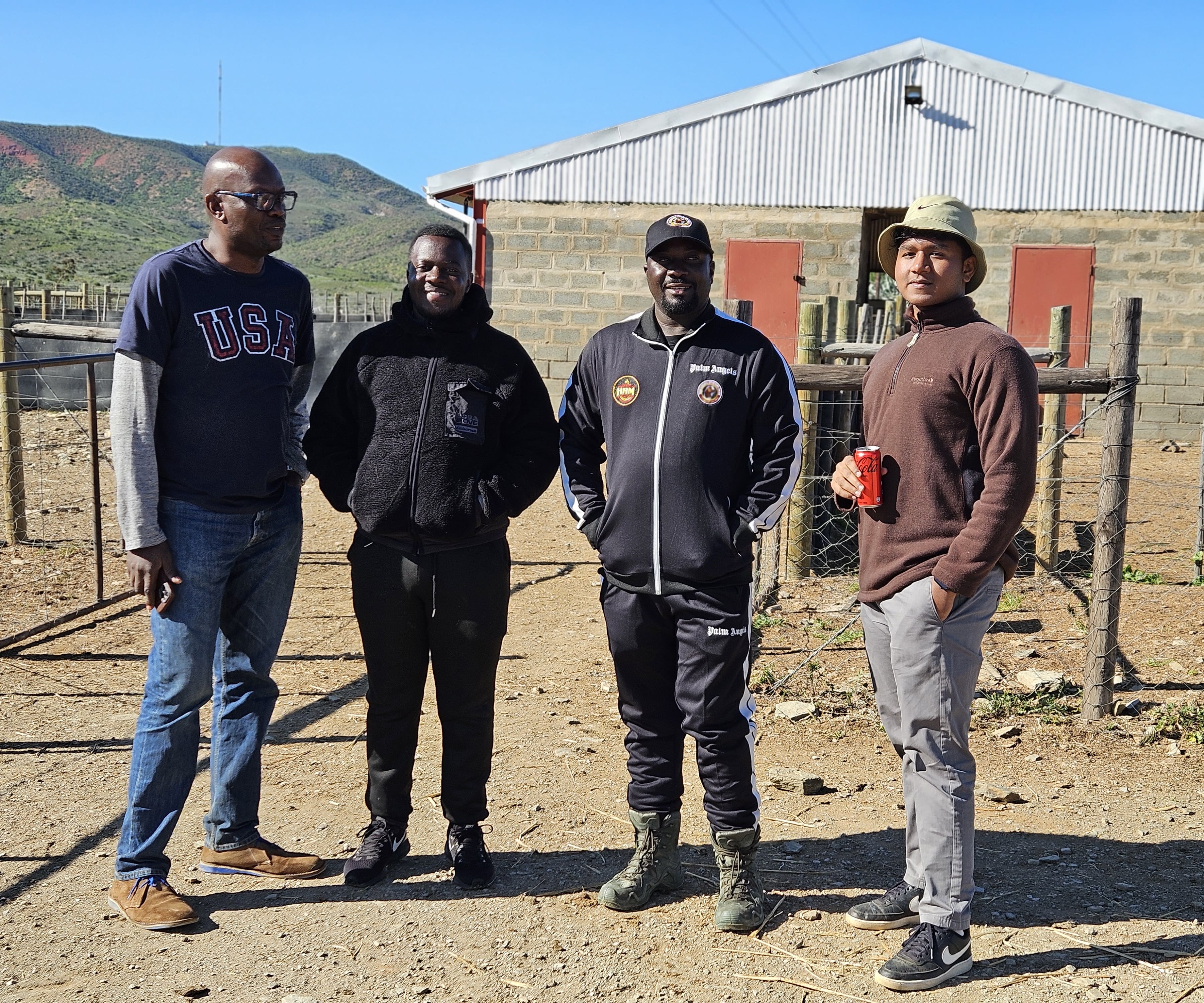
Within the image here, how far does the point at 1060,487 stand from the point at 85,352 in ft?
50.6

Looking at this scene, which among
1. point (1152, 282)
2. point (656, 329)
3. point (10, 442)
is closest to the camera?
point (656, 329)

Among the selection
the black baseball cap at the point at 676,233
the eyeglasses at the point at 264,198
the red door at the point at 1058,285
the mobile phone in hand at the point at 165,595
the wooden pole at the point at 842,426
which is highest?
the red door at the point at 1058,285

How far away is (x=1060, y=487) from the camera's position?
7969 mm

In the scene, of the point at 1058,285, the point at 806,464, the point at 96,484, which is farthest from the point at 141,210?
the point at 806,464

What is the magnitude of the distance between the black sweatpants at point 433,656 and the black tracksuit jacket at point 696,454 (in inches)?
17.7

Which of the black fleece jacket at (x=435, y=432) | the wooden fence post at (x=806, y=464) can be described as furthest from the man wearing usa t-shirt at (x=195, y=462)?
the wooden fence post at (x=806, y=464)

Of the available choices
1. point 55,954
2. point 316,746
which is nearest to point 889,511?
point 55,954

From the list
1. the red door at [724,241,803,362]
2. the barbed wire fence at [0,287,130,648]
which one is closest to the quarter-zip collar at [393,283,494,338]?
the barbed wire fence at [0,287,130,648]

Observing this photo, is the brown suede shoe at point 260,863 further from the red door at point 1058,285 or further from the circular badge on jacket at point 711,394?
the red door at point 1058,285

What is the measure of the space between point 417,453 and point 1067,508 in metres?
8.33

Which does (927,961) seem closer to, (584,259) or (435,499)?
(435,499)

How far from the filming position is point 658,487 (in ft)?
11.8

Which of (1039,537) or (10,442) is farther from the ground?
(10,442)

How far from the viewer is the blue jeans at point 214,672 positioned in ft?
12.0
